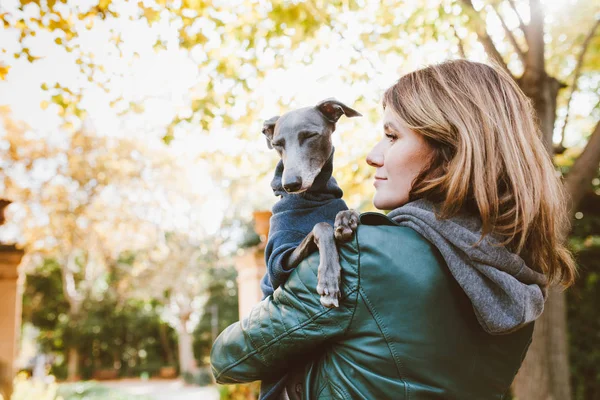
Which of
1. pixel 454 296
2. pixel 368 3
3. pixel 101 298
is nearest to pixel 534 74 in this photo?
pixel 368 3

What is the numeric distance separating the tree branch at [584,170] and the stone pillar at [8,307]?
5755 mm

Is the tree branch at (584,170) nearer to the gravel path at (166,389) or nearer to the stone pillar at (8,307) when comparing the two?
the stone pillar at (8,307)

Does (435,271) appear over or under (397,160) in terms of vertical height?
under

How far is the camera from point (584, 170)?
14.6 ft

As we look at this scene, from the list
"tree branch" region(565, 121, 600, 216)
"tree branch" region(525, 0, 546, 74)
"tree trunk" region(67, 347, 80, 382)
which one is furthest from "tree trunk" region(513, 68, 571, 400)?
"tree trunk" region(67, 347, 80, 382)

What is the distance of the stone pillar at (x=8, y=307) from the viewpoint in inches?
231

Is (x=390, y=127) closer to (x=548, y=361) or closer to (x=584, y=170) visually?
(x=584, y=170)

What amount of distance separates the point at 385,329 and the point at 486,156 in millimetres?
533

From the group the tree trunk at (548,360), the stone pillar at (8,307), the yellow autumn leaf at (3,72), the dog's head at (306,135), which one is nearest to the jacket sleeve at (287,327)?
the dog's head at (306,135)

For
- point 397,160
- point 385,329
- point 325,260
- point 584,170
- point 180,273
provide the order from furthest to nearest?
point 180,273
point 584,170
point 397,160
point 325,260
point 385,329

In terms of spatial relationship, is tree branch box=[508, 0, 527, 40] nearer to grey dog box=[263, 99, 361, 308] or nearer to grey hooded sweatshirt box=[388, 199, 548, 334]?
grey dog box=[263, 99, 361, 308]

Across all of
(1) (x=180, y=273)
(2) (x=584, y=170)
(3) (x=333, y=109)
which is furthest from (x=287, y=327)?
(1) (x=180, y=273)

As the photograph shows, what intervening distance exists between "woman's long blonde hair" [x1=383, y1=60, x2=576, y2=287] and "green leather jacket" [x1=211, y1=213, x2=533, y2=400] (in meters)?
0.18

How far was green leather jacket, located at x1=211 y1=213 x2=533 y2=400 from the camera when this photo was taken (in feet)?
4.09
